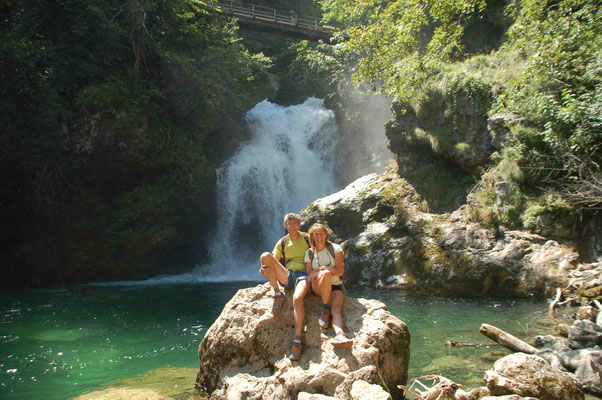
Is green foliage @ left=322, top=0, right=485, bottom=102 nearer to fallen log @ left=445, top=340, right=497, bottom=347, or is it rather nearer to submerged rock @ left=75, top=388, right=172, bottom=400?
fallen log @ left=445, top=340, right=497, bottom=347

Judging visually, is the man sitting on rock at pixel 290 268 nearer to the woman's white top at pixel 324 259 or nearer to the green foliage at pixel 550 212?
the woman's white top at pixel 324 259

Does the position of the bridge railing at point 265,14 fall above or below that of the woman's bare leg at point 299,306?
above

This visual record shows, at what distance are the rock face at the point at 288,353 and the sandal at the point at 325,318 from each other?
0.25 ft

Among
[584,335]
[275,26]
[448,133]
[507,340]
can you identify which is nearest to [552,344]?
[584,335]

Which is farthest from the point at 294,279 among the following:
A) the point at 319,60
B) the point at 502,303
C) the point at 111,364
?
the point at 319,60

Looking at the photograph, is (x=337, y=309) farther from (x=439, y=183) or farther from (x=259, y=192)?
(x=259, y=192)

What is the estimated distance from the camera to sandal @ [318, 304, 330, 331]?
4.94 meters

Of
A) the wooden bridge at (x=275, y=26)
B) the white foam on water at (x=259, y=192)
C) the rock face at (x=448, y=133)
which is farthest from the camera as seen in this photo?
the wooden bridge at (x=275, y=26)

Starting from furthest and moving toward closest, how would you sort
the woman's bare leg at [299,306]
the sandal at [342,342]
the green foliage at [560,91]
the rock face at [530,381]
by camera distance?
1. the green foliage at [560,91]
2. the woman's bare leg at [299,306]
3. the sandal at [342,342]
4. the rock face at [530,381]

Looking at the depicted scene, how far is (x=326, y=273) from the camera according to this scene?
5.04m

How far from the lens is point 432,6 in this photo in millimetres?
10820

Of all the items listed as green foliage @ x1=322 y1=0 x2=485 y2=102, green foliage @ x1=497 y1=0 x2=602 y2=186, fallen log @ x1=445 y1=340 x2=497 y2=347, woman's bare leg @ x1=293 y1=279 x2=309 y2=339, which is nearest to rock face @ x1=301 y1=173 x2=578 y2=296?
green foliage @ x1=497 y1=0 x2=602 y2=186

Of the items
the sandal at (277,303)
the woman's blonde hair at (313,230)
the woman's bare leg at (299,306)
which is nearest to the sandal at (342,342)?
the woman's bare leg at (299,306)

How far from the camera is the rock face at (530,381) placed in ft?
13.6
